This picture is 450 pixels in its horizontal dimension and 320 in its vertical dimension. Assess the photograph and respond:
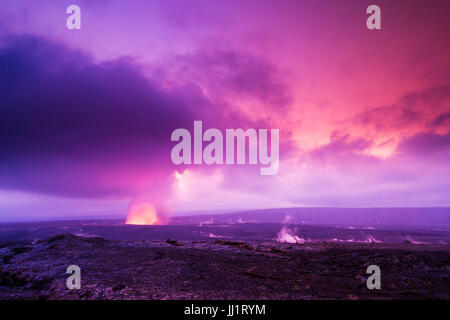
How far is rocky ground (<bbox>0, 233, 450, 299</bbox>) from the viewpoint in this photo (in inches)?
332

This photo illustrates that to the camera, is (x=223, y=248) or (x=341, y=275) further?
(x=223, y=248)

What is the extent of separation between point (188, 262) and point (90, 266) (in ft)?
15.3

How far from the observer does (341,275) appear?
10.4m

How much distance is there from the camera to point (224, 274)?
10.6 m

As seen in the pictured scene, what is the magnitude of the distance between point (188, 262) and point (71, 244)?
9556mm

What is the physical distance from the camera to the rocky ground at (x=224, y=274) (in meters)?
8.43

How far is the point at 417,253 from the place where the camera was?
40.2ft
